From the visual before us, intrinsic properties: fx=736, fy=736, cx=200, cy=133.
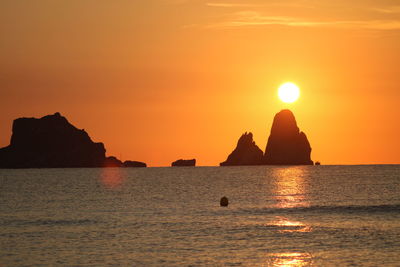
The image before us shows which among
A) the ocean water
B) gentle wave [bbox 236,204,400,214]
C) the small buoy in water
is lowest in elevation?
the ocean water

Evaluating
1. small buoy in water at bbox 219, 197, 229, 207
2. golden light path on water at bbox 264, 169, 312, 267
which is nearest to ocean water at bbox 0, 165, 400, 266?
golden light path on water at bbox 264, 169, 312, 267

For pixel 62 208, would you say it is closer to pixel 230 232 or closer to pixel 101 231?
pixel 101 231

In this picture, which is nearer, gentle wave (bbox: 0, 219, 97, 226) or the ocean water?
the ocean water

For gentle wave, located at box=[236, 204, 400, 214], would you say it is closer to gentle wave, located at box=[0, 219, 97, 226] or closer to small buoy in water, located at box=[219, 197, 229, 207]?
small buoy in water, located at box=[219, 197, 229, 207]

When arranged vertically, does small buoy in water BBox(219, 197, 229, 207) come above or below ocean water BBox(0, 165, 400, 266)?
above

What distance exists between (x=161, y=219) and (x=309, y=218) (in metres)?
Result: 18.9

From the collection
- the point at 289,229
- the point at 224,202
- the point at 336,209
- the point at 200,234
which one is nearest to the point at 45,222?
the point at 200,234

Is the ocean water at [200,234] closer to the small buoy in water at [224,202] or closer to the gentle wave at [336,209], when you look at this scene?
the gentle wave at [336,209]

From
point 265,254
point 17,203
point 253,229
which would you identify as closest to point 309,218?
point 253,229

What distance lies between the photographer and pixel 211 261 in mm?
56125

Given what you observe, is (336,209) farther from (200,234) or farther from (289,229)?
(200,234)

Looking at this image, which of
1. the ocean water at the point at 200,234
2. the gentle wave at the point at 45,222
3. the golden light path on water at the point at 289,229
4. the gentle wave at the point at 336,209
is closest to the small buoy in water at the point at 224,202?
the ocean water at the point at 200,234

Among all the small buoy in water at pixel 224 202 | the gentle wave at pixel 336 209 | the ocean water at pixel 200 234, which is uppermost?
the small buoy in water at pixel 224 202

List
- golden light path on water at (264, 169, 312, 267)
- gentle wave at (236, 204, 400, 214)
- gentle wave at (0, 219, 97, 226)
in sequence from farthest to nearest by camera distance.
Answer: gentle wave at (236, 204, 400, 214) < gentle wave at (0, 219, 97, 226) < golden light path on water at (264, 169, 312, 267)
